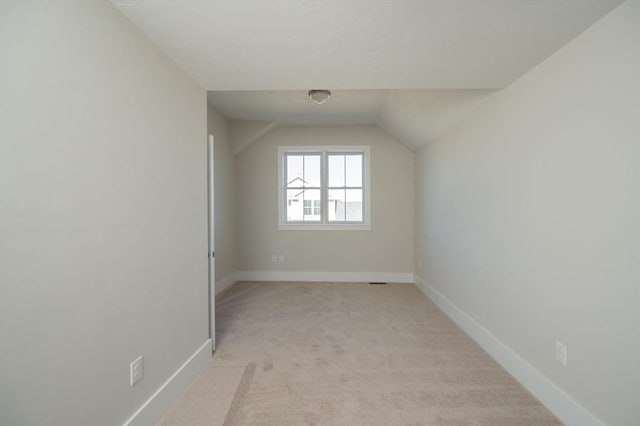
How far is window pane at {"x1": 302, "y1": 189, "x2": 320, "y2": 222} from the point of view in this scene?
5.44m

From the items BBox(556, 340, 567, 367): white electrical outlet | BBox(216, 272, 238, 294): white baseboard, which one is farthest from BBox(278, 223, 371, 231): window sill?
BBox(556, 340, 567, 367): white electrical outlet

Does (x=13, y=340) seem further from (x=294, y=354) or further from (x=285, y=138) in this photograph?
(x=285, y=138)

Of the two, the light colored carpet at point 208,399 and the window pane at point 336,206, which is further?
the window pane at point 336,206

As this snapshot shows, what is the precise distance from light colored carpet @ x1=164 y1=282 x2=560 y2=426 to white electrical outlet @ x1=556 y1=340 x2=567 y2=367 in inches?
13.7

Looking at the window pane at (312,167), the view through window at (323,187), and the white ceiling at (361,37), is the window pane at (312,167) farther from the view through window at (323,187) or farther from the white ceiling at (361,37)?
the white ceiling at (361,37)

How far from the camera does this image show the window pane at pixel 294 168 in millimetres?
5414

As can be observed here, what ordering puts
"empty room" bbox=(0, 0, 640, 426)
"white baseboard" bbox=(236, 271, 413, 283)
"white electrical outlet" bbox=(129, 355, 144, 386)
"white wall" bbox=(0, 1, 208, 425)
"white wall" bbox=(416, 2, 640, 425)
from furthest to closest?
1. "white baseboard" bbox=(236, 271, 413, 283)
2. "white electrical outlet" bbox=(129, 355, 144, 386)
3. "white wall" bbox=(416, 2, 640, 425)
4. "empty room" bbox=(0, 0, 640, 426)
5. "white wall" bbox=(0, 1, 208, 425)

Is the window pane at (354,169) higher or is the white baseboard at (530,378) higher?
the window pane at (354,169)

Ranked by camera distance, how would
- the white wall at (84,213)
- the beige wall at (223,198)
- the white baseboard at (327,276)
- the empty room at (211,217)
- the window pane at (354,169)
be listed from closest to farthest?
1. the white wall at (84,213)
2. the empty room at (211,217)
3. the beige wall at (223,198)
4. the white baseboard at (327,276)
5. the window pane at (354,169)

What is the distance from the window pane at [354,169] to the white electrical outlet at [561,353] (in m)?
3.87

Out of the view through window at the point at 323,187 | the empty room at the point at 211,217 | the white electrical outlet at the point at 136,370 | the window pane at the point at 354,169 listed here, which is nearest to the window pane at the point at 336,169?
the view through window at the point at 323,187

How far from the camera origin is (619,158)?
1.45 m

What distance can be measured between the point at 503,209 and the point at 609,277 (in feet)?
3.34

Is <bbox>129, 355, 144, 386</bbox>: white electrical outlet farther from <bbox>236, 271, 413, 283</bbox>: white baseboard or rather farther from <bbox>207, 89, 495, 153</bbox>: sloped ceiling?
<bbox>236, 271, 413, 283</bbox>: white baseboard
